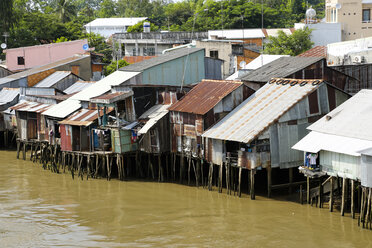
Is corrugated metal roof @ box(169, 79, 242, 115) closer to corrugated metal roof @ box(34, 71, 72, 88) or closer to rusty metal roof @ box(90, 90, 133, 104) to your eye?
rusty metal roof @ box(90, 90, 133, 104)

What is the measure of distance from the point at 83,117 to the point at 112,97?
298 cm

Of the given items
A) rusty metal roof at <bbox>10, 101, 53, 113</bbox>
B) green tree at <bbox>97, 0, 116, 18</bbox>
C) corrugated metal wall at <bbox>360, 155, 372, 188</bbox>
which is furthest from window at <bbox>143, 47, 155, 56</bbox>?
green tree at <bbox>97, 0, 116, 18</bbox>

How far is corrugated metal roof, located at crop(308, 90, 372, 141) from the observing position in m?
22.9

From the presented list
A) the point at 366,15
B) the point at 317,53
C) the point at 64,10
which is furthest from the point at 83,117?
the point at 64,10

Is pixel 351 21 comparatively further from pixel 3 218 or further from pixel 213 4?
pixel 3 218

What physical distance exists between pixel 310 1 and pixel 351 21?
174ft

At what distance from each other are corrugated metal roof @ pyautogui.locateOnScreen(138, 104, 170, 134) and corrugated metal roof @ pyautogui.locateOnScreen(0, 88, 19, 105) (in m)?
14.2

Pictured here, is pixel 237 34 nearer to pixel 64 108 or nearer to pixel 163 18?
pixel 64 108

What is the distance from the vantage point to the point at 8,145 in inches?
1711

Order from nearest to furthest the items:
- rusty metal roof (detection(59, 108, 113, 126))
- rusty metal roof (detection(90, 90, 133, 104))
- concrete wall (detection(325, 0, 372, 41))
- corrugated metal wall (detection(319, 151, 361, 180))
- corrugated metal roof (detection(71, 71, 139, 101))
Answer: corrugated metal wall (detection(319, 151, 361, 180)), rusty metal roof (detection(90, 90, 133, 104)), rusty metal roof (detection(59, 108, 113, 126)), corrugated metal roof (detection(71, 71, 139, 101)), concrete wall (detection(325, 0, 372, 41))

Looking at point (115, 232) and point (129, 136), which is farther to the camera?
point (129, 136)

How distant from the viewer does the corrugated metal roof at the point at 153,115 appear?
2986 cm

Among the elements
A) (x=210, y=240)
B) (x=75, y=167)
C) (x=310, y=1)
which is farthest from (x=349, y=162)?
(x=310, y=1)

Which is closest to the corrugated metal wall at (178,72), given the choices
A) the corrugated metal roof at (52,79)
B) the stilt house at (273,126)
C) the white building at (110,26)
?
the stilt house at (273,126)
